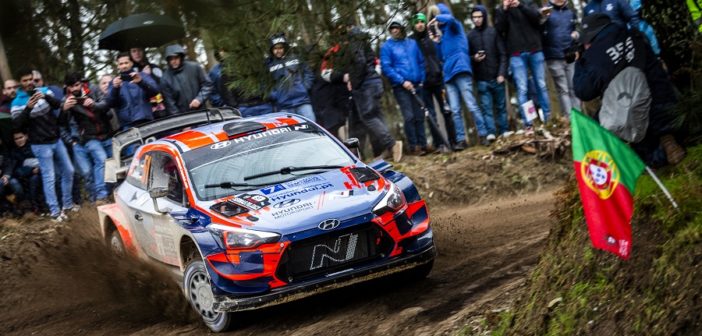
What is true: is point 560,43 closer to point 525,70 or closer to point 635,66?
point 525,70

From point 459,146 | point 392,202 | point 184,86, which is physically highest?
point 184,86

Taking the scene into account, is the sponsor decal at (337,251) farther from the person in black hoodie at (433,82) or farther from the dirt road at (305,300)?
the person in black hoodie at (433,82)

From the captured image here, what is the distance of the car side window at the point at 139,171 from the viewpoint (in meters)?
11.3

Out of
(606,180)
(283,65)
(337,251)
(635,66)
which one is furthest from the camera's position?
(337,251)

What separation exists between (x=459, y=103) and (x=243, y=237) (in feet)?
26.4

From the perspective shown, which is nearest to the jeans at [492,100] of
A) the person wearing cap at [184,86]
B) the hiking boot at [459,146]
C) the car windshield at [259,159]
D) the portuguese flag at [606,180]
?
the hiking boot at [459,146]

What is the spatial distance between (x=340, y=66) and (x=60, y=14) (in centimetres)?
432

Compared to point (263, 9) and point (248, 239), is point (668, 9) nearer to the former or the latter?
point (263, 9)

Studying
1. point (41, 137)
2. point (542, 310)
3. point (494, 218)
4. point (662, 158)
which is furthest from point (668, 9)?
point (41, 137)

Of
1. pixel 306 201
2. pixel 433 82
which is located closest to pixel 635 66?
pixel 306 201

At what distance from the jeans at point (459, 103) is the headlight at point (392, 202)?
21.8 ft

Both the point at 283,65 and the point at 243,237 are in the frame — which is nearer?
the point at 283,65

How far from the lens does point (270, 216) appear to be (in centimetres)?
905

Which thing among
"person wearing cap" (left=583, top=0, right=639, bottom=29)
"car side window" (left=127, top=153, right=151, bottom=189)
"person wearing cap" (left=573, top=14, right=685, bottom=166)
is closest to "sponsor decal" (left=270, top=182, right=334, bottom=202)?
"car side window" (left=127, top=153, right=151, bottom=189)
